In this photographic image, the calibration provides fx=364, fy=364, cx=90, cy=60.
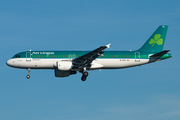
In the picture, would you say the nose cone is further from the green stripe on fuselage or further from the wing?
the wing

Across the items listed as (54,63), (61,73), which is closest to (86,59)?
(54,63)

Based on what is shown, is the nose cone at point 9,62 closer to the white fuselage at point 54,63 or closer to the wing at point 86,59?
the white fuselage at point 54,63

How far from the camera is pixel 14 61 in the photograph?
6344cm

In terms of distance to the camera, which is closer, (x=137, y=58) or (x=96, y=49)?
(x=96, y=49)

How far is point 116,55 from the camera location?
2539 inches

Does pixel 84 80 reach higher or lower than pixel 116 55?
lower

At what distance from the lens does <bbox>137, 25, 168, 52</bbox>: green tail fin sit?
6769 cm

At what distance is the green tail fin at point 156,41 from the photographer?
67.7 metres

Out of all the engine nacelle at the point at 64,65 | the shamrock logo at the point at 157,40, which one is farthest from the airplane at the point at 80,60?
the shamrock logo at the point at 157,40

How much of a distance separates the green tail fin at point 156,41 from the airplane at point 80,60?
1.26 meters

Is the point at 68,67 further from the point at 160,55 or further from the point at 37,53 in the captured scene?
the point at 160,55

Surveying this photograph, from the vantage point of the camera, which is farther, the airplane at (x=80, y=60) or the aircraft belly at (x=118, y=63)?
the aircraft belly at (x=118, y=63)

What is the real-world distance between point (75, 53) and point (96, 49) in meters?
6.44

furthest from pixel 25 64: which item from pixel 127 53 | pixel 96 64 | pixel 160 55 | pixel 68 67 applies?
pixel 160 55
